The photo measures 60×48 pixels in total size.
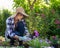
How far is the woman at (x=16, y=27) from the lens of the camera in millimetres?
5844

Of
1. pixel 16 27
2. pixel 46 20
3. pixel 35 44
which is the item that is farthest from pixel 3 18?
pixel 35 44

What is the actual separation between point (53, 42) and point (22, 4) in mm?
5707

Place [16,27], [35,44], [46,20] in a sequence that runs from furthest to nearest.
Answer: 1. [46,20]
2. [16,27]
3. [35,44]

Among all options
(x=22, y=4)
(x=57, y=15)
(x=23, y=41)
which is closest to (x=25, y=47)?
(x=23, y=41)

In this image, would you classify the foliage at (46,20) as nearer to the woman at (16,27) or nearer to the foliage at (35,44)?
the woman at (16,27)

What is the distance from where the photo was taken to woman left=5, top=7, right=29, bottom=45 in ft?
19.2

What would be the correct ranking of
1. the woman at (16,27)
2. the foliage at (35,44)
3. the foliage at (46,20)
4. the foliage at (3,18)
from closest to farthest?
the foliage at (35,44) < the woman at (16,27) < the foliage at (46,20) < the foliage at (3,18)

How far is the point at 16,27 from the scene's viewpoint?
19.7 ft

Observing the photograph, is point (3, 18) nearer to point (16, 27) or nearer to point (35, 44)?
point (16, 27)

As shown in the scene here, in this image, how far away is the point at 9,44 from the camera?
592cm

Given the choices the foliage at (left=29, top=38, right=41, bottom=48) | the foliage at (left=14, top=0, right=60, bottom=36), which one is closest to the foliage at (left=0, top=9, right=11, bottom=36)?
the foliage at (left=14, top=0, right=60, bottom=36)

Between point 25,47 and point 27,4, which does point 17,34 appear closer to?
point 25,47

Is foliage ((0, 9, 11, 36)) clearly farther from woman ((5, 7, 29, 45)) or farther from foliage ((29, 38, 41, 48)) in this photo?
foliage ((29, 38, 41, 48))

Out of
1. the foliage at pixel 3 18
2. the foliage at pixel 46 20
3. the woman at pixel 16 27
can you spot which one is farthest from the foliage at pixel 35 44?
the foliage at pixel 3 18
